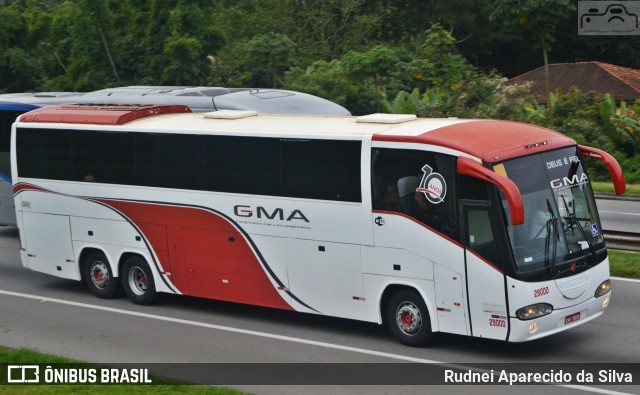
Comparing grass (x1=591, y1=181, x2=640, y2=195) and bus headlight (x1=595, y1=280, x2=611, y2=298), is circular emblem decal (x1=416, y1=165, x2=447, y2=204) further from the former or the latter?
grass (x1=591, y1=181, x2=640, y2=195)

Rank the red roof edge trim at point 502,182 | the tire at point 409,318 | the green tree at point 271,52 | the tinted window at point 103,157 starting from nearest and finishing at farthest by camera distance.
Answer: the red roof edge trim at point 502,182 → the tire at point 409,318 → the tinted window at point 103,157 → the green tree at point 271,52

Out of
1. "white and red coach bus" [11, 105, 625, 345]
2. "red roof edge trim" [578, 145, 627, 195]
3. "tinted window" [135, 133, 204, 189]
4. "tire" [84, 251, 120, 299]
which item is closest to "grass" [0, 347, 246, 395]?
"white and red coach bus" [11, 105, 625, 345]

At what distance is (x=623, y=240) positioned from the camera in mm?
19547

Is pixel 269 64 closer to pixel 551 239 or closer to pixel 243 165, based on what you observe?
pixel 243 165

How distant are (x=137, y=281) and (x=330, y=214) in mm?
4570

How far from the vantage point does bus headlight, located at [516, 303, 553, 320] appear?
1257cm

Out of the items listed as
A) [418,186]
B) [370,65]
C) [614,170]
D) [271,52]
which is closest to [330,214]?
[418,186]

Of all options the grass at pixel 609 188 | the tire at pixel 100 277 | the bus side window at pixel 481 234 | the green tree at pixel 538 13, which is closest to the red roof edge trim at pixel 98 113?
the tire at pixel 100 277

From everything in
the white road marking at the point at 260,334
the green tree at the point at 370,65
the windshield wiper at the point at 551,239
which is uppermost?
the green tree at the point at 370,65

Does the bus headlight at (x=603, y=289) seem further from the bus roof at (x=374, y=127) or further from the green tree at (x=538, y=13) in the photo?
the green tree at (x=538, y=13)

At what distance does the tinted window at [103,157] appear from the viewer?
55.7ft

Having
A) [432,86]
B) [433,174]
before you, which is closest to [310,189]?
[433,174]

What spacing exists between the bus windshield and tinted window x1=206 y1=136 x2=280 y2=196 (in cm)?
362

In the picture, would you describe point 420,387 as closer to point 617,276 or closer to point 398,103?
point 617,276
